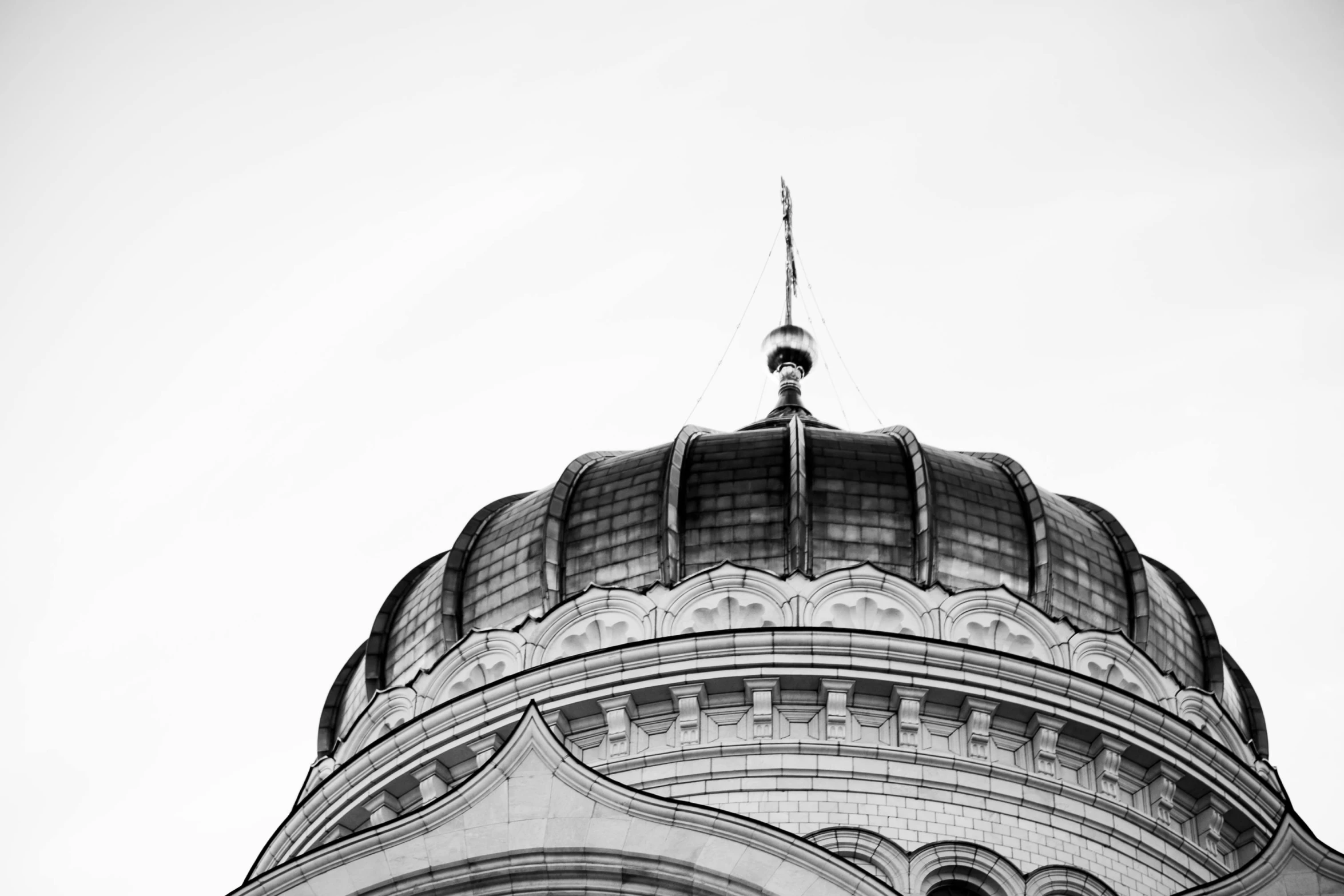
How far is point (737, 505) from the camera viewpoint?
95.4ft

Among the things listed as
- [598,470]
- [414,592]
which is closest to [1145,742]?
[598,470]

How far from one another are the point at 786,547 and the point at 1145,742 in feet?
16.1

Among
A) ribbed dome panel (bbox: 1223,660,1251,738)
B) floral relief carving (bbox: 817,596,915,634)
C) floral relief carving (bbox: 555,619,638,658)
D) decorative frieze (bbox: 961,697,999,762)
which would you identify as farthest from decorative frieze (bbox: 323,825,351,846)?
ribbed dome panel (bbox: 1223,660,1251,738)

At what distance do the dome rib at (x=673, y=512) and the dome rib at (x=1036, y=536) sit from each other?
4355 millimetres

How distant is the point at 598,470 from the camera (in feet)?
101

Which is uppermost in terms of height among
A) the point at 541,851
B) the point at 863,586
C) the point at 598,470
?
the point at 598,470

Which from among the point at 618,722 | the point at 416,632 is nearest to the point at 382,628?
the point at 416,632

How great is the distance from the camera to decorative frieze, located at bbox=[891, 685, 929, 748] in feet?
87.7

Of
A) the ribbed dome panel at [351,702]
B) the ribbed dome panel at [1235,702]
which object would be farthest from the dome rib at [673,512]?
the ribbed dome panel at [1235,702]

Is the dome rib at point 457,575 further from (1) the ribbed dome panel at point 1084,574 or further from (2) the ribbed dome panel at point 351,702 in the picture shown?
(1) the ribbed dome panel at point 1084,574

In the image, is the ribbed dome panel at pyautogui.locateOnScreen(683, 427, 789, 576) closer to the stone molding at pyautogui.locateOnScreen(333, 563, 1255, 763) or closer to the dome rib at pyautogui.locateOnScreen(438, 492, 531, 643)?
the stone molding at pyautogui.locateOnScreen(333, 563, 1255, 763)

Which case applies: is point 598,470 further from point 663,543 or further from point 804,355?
point 804,355

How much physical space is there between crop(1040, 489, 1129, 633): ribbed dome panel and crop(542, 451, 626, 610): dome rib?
20.1 feet

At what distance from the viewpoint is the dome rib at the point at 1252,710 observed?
30.7 meters
